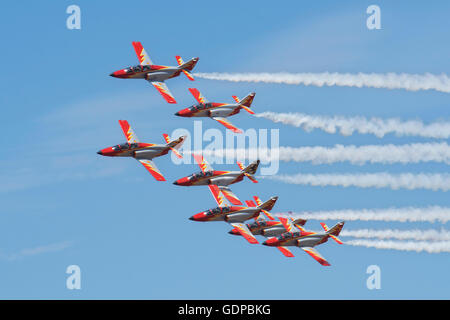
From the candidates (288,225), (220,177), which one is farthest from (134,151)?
(288,225)

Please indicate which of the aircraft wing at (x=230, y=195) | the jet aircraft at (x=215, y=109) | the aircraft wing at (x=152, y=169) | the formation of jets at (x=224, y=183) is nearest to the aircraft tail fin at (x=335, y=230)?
the formation of jets at (x=224, y=183)

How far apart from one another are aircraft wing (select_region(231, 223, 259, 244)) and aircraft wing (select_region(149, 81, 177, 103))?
20.0m

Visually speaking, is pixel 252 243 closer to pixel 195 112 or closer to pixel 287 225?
pixel 287 225

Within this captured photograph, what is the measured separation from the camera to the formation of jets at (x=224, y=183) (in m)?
117

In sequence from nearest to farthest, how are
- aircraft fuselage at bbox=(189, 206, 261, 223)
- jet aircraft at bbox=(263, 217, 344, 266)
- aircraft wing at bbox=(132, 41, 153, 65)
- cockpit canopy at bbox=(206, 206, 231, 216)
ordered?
aircraft fuselage at bbox=(189, 206, 261, 223), cockpit canopy at bbox=(206, 206, 231, 216), jet aircraft at bbox=(263, 217, 344, 266), aircraft wing at bbox=(132, 41, 153, 65)

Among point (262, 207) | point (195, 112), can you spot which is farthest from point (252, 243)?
point (195, 112)

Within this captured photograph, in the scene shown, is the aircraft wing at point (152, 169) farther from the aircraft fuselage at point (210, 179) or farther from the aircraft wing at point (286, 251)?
the aircraft wing at point (286, 251)

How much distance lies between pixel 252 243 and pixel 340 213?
12.6 m

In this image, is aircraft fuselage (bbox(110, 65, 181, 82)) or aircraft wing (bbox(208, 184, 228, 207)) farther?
aircraft fuselage (bbox(110, 65, 181, 82))

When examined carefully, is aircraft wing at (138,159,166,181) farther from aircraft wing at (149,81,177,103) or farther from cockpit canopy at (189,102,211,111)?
cockpit canopy at (189,102,211,111)

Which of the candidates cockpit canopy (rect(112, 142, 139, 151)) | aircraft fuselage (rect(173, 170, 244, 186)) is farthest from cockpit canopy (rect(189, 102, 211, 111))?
aircraft fuselage (rect(173, 170, 244, 186))

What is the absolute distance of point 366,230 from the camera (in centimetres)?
11462

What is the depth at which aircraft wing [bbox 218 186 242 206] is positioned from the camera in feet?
389

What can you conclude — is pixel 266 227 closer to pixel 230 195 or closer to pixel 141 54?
pixel 230 195
